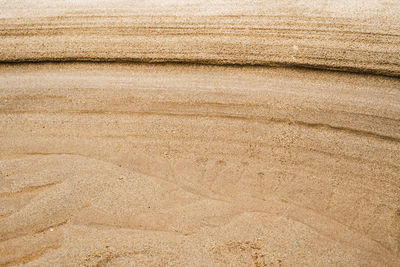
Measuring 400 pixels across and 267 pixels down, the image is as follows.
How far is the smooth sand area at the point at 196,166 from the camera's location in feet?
3.98

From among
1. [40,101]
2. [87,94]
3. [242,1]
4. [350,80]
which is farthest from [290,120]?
[40,101]

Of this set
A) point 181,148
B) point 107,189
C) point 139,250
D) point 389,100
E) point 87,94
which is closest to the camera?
point 139,250

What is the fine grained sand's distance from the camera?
122 cm

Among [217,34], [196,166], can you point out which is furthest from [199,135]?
[217,34]

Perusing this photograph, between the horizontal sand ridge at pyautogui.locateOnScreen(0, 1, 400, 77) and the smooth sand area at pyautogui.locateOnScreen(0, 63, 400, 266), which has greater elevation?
the horizontal sand ridge at pyautogui.locateOnScreen(0, 1, 400, 77)

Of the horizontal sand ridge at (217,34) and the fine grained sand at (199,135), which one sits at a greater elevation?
the horizontal sand ridge at (217,34)

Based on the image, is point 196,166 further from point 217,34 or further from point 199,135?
point 217,34

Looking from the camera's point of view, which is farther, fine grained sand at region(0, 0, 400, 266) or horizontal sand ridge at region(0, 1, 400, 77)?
horizontal sand ridge at region(0, 1, 400, 77)

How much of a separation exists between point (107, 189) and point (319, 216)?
0.89 m

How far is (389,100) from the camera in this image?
62.4 inches

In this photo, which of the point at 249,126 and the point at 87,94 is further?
the point at 87,94

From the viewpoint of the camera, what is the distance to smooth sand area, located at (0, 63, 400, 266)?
1.21m

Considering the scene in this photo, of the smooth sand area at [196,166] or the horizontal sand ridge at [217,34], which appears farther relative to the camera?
the horizontal sand ridge at [217,34]

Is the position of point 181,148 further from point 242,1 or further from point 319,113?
point 242,1
